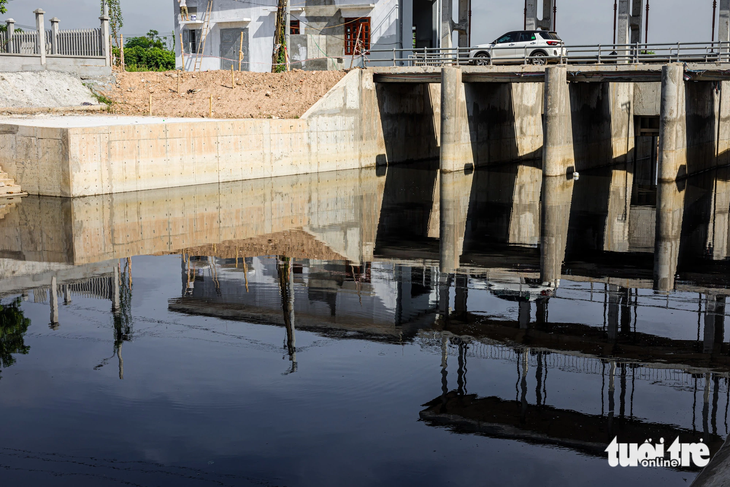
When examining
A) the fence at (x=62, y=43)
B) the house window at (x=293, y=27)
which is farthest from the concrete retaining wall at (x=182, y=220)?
the house window at (x=293, y=27)

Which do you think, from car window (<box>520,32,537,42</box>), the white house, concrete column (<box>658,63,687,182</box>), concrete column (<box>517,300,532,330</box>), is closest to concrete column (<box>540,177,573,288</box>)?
concrete column (<box>517,300,532,330</box>)

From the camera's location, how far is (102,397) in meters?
11.8

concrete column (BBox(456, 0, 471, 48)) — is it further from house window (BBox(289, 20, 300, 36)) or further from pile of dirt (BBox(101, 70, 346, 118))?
pile of dirt (BBox(101, 70, 346, 118))

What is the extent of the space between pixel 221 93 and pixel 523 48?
15.3 meters

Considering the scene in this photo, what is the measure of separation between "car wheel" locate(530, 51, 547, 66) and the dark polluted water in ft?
48.2

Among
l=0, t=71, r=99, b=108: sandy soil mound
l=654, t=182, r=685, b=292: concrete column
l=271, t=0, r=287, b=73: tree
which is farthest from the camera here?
l=271, t=0, r=287, b=73: tree

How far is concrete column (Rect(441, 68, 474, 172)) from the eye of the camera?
1548 inches

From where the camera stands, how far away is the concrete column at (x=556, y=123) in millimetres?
37406

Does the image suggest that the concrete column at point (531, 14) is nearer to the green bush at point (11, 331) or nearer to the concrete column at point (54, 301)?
the concrete column at point (54, 301)

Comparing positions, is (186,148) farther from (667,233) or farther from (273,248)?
(667,233)

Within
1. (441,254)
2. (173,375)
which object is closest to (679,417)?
(173,375)

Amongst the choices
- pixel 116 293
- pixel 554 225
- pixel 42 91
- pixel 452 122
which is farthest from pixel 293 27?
pixel 116 293

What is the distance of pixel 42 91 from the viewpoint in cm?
3919

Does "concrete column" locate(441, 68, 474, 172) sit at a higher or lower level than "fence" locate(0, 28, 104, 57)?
lower
